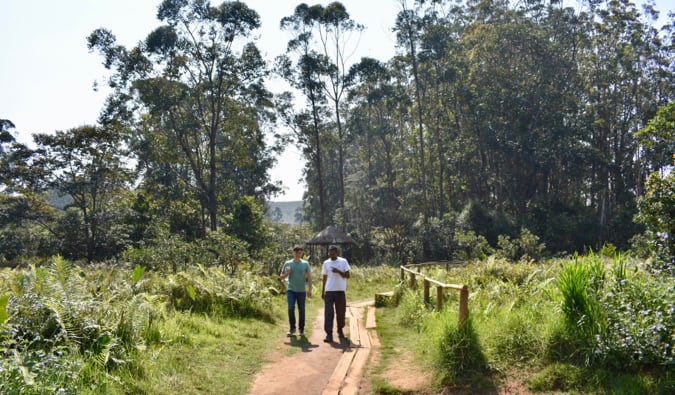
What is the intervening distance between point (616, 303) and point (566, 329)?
59 cm

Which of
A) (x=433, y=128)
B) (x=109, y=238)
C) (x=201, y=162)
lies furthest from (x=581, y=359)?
(x=433, y=128)

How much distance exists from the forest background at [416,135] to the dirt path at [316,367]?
1608 cm

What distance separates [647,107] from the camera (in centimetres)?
3609

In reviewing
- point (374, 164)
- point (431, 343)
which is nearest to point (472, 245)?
point (431, 343)

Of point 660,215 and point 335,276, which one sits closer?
point 335,276

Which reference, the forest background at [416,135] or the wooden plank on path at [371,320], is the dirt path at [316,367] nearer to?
the wooden plank on path at [371,320]

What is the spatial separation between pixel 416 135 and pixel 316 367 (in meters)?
38.1

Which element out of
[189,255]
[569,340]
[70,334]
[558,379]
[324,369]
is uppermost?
[189,255]

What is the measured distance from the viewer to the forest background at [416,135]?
93.4 feet

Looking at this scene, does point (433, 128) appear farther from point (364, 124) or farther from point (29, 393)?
point (29, 393)

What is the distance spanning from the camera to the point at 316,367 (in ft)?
22.2

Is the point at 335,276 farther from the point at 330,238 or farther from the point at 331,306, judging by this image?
the point at 330,238

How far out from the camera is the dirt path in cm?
587

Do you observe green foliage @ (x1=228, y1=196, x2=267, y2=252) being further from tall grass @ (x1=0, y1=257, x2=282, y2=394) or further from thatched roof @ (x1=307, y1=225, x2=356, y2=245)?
tall grass @ (x1=0, y1=257, x2=282, y2=394)
